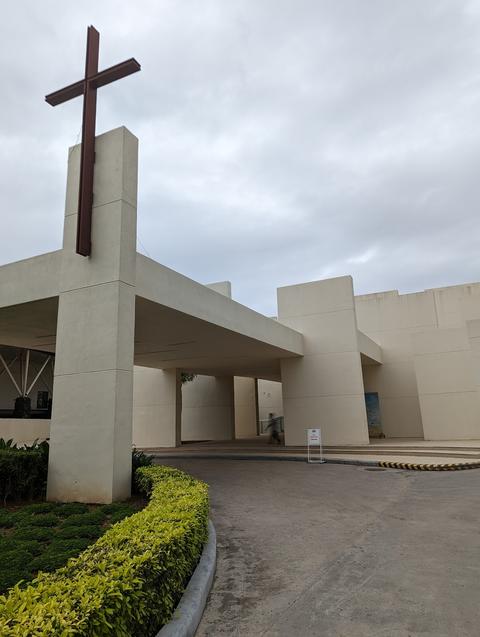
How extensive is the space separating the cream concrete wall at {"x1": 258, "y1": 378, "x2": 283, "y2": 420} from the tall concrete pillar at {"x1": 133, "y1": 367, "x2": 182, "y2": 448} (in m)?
12.2

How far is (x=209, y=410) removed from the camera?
88.5 ft

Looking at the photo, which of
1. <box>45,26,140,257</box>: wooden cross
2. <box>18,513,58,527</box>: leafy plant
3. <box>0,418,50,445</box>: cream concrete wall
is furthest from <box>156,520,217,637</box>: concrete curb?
<box>0,418,50,445</box>: cream concrete wall

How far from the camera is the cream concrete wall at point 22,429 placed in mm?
16750

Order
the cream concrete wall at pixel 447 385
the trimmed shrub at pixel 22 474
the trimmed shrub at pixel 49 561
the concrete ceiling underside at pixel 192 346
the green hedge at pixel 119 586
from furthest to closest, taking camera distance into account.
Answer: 1. the cream concrete wall at pixel 447 385
2. the concrete ceiling underside at pixel 192 346
3. the trimmed shrub at pixel 22 474
4. the trimmed shrub at pixel 49 561
5. the green hedge at pixel 119 586

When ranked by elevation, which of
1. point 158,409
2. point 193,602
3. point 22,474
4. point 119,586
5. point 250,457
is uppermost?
point 158,409

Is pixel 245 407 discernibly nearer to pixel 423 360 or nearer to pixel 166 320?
pixel 423 360

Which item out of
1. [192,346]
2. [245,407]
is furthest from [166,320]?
[245,407]

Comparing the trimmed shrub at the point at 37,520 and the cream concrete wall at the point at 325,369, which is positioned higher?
the cream concrete wall at the point at 325,369

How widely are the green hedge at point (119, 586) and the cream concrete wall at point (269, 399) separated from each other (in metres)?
28.7

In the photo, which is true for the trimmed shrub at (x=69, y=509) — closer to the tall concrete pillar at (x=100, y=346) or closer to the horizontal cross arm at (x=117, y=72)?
the tall concrete pillar at (x=100, y=346)

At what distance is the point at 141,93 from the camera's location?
9.74 m

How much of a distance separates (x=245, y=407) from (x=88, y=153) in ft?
85.0

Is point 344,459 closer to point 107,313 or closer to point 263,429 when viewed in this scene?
point 107,313

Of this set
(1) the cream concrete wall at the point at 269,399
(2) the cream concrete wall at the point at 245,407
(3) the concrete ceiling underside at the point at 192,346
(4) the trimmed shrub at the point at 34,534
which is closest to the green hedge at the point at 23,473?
(4) the trimmed shrub at the point at 34,534
